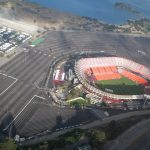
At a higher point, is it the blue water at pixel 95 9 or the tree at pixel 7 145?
the blue water at pixel 95 9

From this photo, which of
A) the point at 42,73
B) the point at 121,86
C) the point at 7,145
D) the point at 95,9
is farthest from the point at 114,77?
the point at 95,9

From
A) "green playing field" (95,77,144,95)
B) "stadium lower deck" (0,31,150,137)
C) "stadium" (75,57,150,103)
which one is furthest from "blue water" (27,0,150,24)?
"green playing field" (95,77,144,95)

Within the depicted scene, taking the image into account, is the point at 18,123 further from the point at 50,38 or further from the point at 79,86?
the point at 50,38

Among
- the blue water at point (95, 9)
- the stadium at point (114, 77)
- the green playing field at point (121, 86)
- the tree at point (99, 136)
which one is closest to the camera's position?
the tree at point (99, 136)

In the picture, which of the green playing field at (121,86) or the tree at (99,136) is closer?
the tree at (99,136)

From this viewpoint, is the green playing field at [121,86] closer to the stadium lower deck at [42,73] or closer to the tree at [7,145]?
the stadium lower deck at [42,73]

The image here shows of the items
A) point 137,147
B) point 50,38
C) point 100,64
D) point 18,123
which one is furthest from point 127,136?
point 50,38

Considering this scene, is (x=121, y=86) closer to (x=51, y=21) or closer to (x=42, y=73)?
(x=42, y=73)

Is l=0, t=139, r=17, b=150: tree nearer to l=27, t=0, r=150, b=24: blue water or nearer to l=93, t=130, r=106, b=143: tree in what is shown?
l=93, t=130, r=106, b=143: tree

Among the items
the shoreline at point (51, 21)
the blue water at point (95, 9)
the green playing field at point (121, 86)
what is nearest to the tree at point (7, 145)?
the green playing field at point (121, 86)
